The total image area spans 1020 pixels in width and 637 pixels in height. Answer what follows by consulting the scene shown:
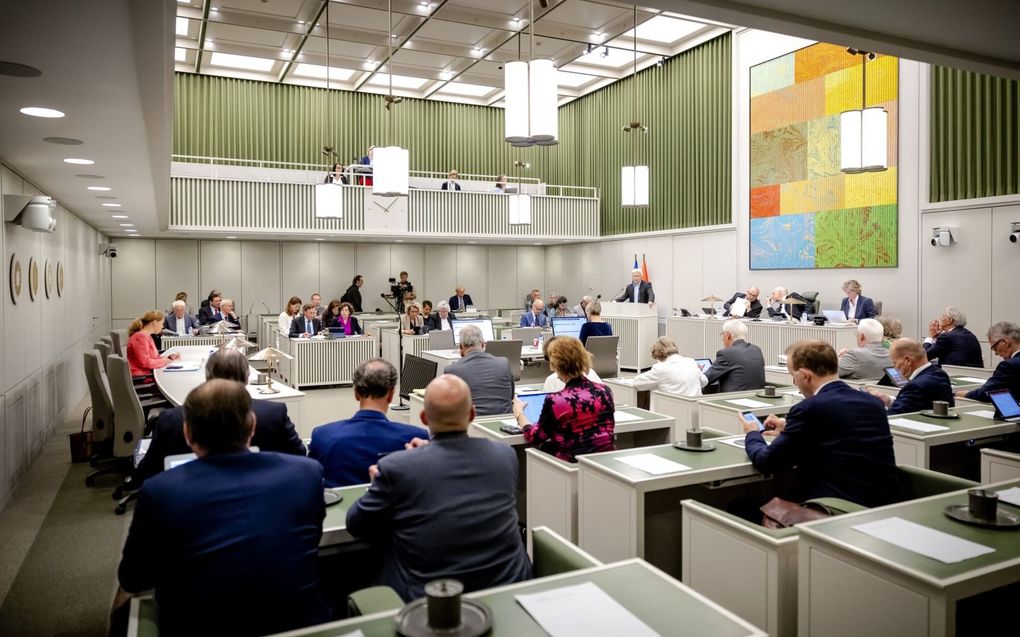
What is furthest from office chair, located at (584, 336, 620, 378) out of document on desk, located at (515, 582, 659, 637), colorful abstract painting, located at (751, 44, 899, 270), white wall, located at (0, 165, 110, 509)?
document on desk, located at (515, 582, 659, 637)

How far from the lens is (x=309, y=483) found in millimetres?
2090

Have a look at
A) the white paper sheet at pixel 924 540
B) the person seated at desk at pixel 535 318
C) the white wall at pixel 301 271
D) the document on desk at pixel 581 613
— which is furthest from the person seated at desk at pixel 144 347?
the white wall at pixel 301 271

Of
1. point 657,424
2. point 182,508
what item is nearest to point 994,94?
point 657,424

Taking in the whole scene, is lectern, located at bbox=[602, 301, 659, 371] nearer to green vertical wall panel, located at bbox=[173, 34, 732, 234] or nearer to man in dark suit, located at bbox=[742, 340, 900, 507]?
green vertical wall panel, located at bbox=[173, 34, 732, 234]

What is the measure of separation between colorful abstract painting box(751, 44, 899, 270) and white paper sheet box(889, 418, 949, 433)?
7239mm

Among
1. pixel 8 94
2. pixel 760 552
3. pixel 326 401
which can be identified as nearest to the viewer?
pixel 760 552

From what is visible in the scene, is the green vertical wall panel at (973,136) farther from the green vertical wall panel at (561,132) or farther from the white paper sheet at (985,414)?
the white paper sheet at (985,414)

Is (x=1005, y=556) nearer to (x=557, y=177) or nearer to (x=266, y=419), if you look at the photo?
(x=266, y=419)

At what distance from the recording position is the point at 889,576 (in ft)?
7.32

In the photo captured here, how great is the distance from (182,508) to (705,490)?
9.59ft

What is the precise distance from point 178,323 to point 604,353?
277 inches

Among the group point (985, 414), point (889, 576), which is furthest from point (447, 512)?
point (985, 414)

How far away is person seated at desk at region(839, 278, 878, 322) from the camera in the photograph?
10.2 metres

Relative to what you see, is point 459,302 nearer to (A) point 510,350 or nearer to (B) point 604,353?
(B) point 604,353
